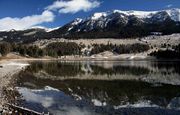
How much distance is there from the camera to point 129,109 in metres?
45.6

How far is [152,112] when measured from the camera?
43.6 m

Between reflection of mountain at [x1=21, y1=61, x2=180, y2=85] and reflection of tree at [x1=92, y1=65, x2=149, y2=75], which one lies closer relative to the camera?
reflection of mountain at [x1=21, y1=61, x2=180, y2=85]

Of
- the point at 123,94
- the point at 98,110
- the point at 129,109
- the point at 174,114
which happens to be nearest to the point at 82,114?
the point at 98,110

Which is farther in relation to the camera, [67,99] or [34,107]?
[67,99]

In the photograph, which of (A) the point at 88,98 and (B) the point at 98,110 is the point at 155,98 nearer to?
(A) the point at 88,98

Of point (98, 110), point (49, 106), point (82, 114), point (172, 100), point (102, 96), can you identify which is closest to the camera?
point (82, 114)

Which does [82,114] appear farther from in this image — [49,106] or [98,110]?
[49,106]

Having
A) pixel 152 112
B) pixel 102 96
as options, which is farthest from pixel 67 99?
pixel 152 112

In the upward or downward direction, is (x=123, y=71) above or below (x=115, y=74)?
below

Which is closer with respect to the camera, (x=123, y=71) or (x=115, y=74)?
(x=115, y=74)

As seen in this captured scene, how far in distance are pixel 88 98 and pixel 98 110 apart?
40.8ft

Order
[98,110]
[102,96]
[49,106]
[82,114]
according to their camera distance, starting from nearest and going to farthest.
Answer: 1. [82,114]
2. [98,110]
3. [49,106]
4. [102,96]

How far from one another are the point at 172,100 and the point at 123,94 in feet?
35.6

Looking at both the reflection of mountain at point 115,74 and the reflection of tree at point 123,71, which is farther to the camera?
the reflection of tree at point 123,71
